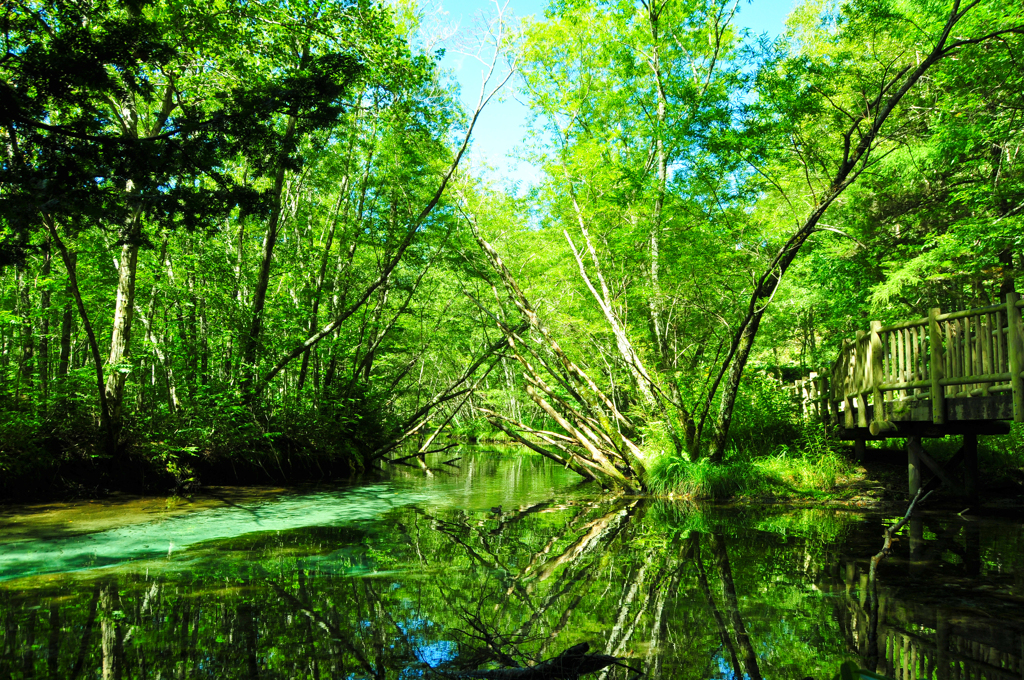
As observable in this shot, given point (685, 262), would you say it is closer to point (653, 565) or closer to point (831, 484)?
point (831, 484)

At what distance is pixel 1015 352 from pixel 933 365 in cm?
114

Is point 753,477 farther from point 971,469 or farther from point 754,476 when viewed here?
point 971,469

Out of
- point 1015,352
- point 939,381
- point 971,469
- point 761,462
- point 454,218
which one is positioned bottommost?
point 761,462

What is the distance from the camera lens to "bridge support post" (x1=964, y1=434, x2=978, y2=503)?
852 cm

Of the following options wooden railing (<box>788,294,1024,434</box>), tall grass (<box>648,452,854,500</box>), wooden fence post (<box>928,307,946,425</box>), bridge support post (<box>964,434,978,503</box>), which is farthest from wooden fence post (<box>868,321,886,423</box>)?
tall grass (<box>648,452,854,500</box>)

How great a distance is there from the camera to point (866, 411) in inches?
352

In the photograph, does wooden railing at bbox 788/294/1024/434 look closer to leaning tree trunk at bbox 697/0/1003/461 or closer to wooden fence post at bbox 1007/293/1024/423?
wooden fence post at bbox 1007/293/1024/423

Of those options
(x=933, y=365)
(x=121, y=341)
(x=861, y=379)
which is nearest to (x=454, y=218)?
(x=121, y=341)

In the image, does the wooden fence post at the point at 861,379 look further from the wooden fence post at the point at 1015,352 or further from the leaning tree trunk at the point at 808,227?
the wooden fence post at the point at 1015,352

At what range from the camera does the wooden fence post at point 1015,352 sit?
603 centimetres

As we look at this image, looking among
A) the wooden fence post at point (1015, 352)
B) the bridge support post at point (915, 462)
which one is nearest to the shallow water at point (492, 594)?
the bridge support post at point (915, 462)

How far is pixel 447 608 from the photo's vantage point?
4059 millimetres

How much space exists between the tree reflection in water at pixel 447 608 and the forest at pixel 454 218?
3019 millimetres

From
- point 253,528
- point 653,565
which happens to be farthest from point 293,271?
point 653,565
